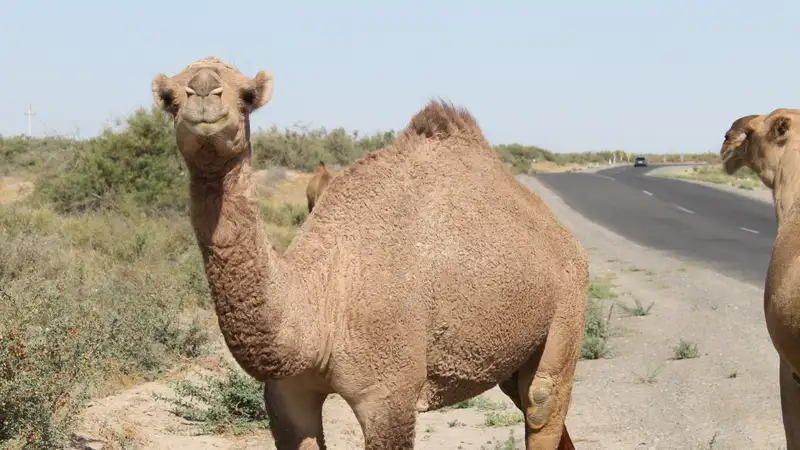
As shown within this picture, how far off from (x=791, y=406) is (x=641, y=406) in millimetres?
3354

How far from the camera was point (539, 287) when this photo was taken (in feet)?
19.4

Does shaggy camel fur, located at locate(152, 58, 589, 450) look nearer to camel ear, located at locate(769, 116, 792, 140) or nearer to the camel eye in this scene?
the camel eye

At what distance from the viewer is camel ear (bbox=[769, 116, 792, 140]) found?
6.80 meters

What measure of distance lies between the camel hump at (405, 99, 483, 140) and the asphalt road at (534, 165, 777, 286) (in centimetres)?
1171

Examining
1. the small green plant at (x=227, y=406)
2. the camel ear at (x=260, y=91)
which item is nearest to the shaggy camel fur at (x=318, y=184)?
the small green plant at (x=227, y=406)

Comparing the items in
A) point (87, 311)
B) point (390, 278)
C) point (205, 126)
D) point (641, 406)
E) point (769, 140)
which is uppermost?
point (205, 126)

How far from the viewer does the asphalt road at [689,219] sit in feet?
68.4

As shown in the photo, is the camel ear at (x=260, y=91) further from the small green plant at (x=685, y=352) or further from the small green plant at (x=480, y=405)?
the small green plant at (x=685, y=352)

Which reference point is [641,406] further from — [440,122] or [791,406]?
[440,122]

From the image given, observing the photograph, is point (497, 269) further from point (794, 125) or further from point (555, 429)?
point (794, 125)

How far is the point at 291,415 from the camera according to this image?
201 inches

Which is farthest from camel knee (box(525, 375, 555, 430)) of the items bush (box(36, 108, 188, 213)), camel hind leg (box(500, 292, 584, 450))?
bush (box(36, 108, 188, 213))

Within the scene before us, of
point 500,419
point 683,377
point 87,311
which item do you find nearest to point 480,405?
point 500,419

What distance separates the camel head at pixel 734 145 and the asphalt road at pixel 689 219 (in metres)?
9.58
